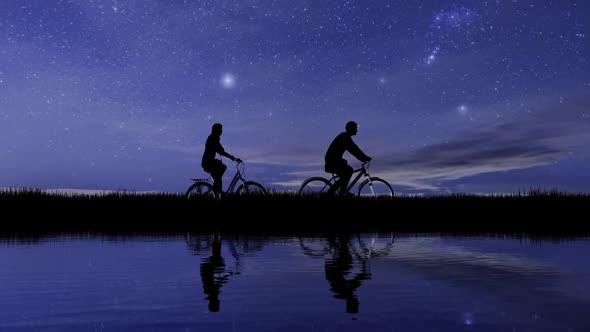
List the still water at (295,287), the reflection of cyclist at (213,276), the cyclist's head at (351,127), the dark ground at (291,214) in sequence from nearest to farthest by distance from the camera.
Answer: the still water at (295,287) → the reflection of cyclist at (213,276) → the dark ground at (291,214) → the cyclist's head at (351,127)

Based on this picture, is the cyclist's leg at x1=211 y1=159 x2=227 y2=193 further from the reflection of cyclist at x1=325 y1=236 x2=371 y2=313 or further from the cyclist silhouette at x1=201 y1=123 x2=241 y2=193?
the reflection of cyclist at x1=325 y1=236 x2=371 y2=313

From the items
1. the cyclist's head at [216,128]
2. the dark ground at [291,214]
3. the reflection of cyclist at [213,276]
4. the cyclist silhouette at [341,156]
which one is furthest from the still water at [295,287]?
the cyclist's head at [216,128]

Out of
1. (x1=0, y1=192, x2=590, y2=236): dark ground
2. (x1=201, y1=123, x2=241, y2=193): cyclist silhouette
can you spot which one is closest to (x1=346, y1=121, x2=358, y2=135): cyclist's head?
(x1=0, y1=192, x2=590, y2=236): dark ground

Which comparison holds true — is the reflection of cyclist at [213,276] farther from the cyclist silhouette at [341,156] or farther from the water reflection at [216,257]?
the cyclist silhouette at [341,156]

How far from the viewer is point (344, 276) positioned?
805 centimetres

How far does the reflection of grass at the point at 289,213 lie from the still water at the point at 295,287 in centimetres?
553

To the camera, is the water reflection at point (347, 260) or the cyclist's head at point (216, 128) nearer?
the water reflection at point (347, 260)

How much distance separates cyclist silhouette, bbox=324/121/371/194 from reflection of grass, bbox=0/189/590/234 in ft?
1.92

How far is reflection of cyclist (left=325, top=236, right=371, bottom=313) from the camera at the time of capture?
255 inches

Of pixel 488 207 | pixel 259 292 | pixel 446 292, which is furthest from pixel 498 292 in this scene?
pixel 488 207

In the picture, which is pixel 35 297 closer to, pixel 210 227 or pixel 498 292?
pixel 498 292

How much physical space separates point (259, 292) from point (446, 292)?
2075 millimetres

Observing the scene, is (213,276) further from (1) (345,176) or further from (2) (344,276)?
(1) (345,176)

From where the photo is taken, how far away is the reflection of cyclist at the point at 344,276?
6.46 meters
